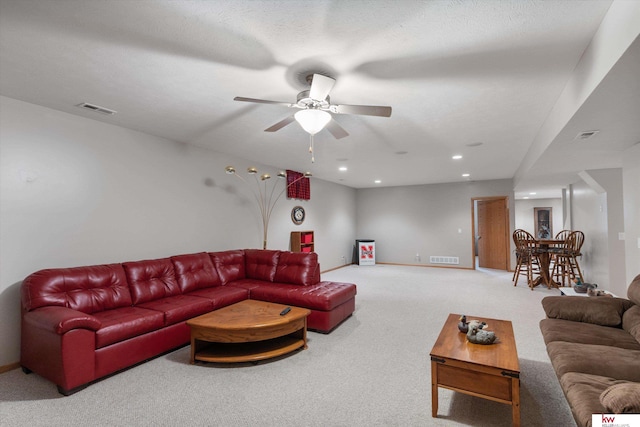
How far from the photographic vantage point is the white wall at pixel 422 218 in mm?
8383

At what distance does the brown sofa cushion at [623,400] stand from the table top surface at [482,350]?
0.54 meters

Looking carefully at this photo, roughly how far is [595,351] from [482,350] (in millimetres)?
676

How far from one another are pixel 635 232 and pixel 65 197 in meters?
6.47

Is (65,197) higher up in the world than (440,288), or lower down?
higher up

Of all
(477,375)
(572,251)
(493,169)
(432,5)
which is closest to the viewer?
(432,5)

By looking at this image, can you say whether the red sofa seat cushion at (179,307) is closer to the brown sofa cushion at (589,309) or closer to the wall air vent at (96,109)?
the wall air vent at (96,109)

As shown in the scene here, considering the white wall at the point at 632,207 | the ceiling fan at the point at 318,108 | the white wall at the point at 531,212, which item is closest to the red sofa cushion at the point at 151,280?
the ceiling fan at the point at 318,108

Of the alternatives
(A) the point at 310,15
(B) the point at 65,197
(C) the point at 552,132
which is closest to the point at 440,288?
(C) the point at 552,132

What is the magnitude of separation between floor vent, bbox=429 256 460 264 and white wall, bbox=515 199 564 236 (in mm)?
6392

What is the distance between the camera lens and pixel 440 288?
19.7 feet

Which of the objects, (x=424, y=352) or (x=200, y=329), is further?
(x=424, y=352)

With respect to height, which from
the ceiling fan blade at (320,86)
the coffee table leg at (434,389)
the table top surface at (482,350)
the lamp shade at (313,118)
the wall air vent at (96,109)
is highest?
the wall air vent at (96,109)

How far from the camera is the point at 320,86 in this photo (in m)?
2.22

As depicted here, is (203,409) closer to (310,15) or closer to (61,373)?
(61,373)
